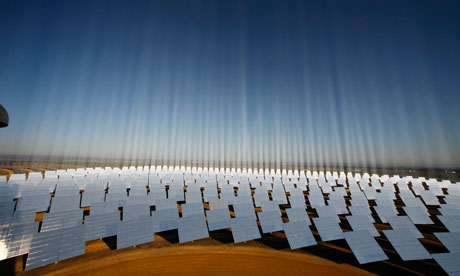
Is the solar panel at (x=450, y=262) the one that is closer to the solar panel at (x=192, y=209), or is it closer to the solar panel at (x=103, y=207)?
the solar panel at (x=192, y=209)

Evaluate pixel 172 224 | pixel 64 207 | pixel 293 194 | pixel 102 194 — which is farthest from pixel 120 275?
pixel 293 194

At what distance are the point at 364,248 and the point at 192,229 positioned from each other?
233 inches

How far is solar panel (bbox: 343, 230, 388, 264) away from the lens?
602 centimetres

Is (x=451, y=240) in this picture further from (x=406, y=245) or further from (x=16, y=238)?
(x=16, y=238)

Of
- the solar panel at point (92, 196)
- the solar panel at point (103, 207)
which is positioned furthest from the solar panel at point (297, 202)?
the solar panel at point (92, 196)

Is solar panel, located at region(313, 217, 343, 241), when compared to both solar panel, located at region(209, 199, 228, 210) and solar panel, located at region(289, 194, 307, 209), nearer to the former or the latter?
solar panel, located at region(289, 194, 307, 209)

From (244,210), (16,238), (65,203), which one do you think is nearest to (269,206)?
(244,210)

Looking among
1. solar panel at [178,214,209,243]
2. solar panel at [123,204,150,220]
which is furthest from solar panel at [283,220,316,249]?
solar panel at [123,204,150,220]

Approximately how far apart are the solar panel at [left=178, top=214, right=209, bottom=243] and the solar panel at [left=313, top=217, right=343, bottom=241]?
445 centimetres

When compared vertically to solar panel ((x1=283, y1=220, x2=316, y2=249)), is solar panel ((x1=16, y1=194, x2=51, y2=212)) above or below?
above

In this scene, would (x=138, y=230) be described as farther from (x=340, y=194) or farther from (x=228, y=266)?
(x=340, y=194)

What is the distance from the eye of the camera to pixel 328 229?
7.70m

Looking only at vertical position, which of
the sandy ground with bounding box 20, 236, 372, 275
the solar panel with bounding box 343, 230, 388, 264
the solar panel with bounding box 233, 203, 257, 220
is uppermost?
the solar panel with bounding box 233, 203, 257, 220

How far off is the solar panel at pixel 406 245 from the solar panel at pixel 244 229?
4.34 meters
